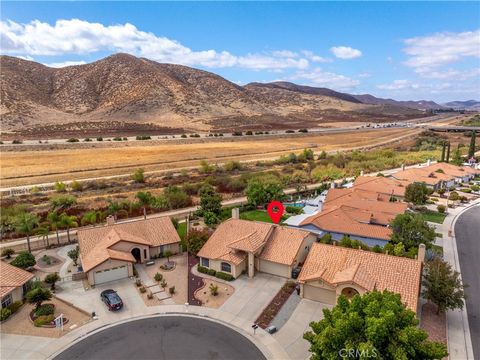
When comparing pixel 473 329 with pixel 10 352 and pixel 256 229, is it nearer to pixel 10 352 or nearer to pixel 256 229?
pixel 256 229

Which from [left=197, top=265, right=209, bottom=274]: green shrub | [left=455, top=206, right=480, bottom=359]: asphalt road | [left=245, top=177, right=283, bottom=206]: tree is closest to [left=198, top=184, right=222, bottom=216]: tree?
[left=245, top=177, right=283, bottom=206]: tree

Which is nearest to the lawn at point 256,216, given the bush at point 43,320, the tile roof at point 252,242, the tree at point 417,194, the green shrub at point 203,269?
the tile roof at point 252,242

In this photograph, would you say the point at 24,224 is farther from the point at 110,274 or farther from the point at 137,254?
the point at 110,274

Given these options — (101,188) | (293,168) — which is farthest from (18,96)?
(293,168)

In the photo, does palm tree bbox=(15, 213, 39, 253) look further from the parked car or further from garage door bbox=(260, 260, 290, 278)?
garage door bbox=(260, 260, 290, 278)

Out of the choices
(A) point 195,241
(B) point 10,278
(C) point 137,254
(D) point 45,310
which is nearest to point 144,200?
(C) point 137,254
